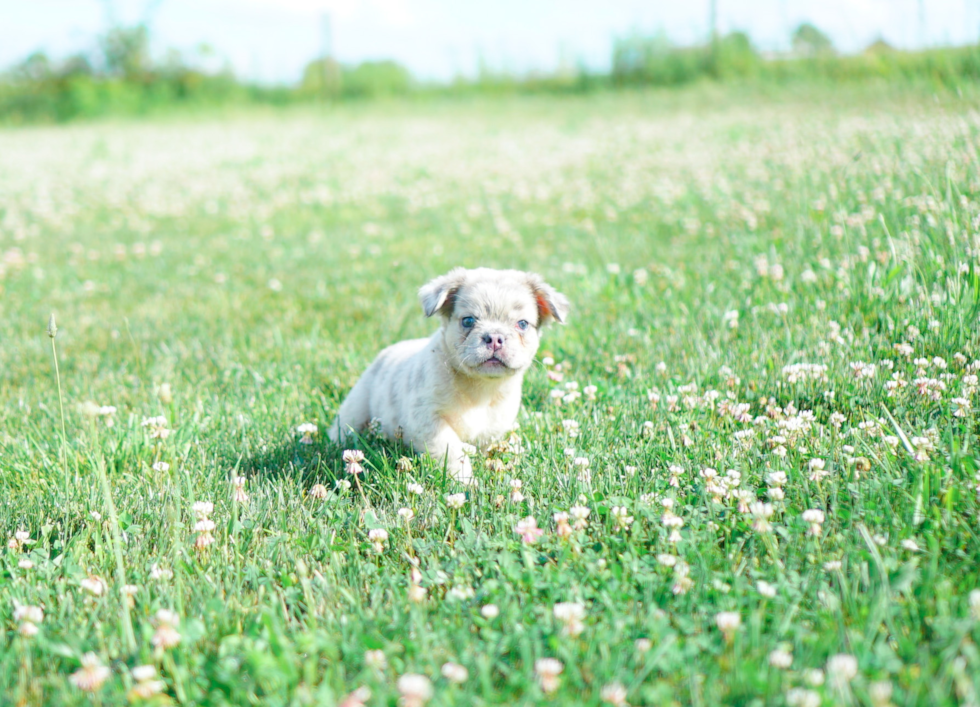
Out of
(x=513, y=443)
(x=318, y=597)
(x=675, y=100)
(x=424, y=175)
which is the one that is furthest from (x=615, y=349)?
(x=675, y=100)

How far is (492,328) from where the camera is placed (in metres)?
3.51

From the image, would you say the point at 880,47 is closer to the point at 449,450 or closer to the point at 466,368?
the point at 466,368

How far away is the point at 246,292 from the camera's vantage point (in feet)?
22.4

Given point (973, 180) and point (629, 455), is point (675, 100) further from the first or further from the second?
point (629, 455)

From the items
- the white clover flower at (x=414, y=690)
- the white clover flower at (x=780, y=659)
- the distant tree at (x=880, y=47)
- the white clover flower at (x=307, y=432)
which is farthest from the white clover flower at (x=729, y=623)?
the distant tree at (x=880, y=47)

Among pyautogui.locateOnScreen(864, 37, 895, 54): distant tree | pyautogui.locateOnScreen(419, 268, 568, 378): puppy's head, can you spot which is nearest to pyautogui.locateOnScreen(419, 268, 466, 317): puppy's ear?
pyautogui.locateOnScreen(419, 268, 568, 378): puppy's head

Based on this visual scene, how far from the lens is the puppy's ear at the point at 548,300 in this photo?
12.4 feet

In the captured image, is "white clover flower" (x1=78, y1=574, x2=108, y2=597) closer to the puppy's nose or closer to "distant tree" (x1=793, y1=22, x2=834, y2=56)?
the puppy's nose

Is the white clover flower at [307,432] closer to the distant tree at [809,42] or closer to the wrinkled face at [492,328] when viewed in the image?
the wrinkled face at [492,328]

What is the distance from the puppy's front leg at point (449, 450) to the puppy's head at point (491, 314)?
303mm

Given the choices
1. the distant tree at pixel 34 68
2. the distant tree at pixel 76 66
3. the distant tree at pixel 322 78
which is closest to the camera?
the distant tree at pixel 322 78

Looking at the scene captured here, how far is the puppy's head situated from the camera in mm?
3465

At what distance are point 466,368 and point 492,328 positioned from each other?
0.22 metres

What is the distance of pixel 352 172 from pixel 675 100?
39.7ft
